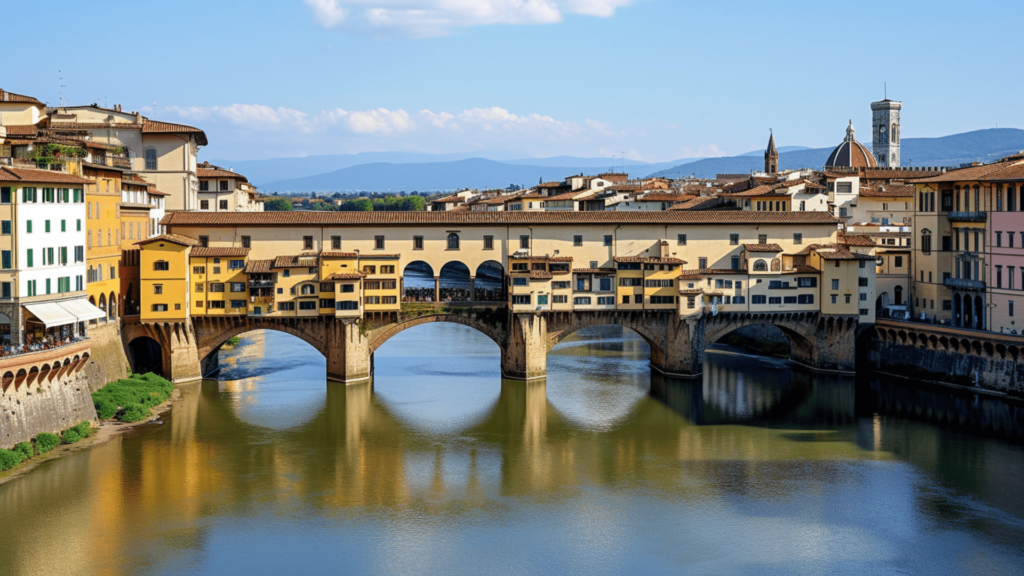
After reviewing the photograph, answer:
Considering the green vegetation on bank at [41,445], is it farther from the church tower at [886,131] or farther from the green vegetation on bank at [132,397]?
the church tower at [886,131]

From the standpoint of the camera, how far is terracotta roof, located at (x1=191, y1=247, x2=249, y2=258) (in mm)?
44281

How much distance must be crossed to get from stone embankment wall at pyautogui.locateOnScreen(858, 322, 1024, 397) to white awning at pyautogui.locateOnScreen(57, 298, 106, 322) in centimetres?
3240

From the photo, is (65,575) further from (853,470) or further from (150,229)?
(150,229)

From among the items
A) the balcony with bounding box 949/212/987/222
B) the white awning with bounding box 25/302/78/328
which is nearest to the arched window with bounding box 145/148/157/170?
the white awning with bounding box 25/302/78/328

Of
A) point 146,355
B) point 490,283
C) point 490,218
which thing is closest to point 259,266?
point 146,355

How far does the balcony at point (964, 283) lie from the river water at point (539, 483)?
16.5ft

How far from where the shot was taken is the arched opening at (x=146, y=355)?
145 feet

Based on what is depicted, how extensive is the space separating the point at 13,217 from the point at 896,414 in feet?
104

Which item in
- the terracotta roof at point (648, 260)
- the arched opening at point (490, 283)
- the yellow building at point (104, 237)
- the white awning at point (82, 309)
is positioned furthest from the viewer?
the arched opening at point (490, 283)

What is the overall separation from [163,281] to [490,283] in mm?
46922

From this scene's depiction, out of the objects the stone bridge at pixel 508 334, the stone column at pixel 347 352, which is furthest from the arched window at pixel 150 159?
the stone column at pixel 347 352

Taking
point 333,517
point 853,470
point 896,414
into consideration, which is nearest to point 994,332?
point 896,414

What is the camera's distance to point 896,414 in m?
40.1

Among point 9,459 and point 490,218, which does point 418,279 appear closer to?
point 490,218
